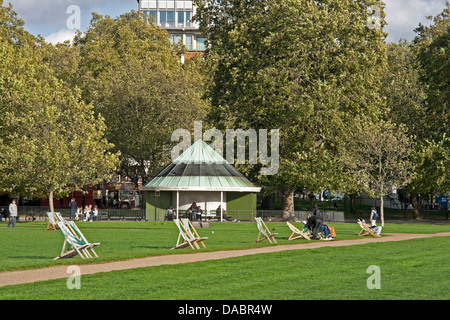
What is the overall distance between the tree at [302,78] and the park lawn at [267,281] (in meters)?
28.9

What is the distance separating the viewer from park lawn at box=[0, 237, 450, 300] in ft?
38.7

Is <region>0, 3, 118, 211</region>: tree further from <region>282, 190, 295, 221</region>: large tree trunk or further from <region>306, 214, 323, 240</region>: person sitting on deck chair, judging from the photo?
<region>306, 214, 323, 240</region>: person sitting on deck chair

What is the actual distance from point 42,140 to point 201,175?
12652 mm

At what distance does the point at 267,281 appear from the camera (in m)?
13.7

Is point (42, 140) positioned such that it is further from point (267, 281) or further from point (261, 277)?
point (267, 281)

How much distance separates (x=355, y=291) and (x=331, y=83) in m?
37.7

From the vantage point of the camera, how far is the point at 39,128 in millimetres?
49219

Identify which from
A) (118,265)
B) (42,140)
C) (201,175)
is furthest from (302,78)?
(118,265)

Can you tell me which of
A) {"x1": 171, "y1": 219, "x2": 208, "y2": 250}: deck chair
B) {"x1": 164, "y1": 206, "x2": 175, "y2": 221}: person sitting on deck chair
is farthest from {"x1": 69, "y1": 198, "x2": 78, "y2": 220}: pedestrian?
{"x1": 171, "y1": 219, "x2": 208, "y2": 250}: deck chair

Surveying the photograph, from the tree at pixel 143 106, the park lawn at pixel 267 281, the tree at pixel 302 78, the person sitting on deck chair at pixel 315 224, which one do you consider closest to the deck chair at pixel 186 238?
the park lawn at pixel 267 281

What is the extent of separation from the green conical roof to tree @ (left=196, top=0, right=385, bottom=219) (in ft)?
7.04

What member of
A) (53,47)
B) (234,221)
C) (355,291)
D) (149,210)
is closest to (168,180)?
(149,210)
